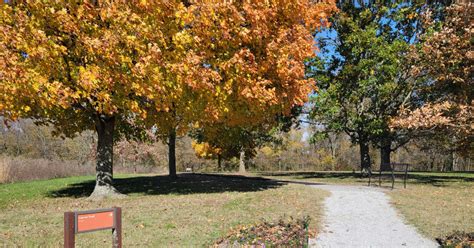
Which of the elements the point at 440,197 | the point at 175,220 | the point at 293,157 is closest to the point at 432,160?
the point at 293,157

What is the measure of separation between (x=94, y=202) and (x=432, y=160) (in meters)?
46.8

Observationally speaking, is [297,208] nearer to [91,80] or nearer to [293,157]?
[91,80]

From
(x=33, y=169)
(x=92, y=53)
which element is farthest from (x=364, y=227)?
(x=33, y=169)

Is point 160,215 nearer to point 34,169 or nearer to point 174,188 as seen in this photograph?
point 174,188

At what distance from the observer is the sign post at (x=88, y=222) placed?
13.2 ft

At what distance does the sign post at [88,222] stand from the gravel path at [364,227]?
3.26 metres

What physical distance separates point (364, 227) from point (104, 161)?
8639 mm

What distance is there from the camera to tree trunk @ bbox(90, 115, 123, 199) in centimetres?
1201

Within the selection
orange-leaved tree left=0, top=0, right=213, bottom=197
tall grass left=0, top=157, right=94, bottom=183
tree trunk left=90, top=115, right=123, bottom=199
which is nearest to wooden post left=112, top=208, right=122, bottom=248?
orange-leaved tree left=0, top=0, right=213, bottom=197

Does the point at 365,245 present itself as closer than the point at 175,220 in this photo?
Yes

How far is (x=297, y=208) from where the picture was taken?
9.12m

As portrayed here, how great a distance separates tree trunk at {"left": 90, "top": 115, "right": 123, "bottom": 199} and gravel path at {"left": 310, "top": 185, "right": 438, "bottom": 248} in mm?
6965

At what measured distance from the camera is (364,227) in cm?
728

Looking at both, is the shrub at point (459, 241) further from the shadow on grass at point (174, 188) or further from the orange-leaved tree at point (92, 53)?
the shadow on grass at point (174, 188)
